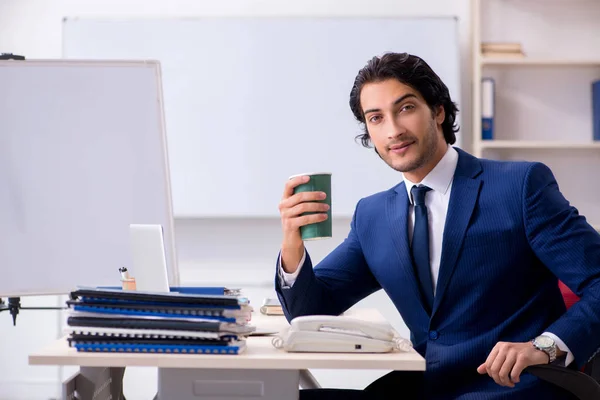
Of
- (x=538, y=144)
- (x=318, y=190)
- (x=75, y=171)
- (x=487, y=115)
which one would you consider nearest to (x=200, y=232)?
(x=75, y=171)

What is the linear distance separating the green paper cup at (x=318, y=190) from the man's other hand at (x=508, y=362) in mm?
419

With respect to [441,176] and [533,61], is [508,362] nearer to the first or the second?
[441,176]

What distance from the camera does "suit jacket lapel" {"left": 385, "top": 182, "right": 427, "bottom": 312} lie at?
1.75m

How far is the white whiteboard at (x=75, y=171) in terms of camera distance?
8.26 ft

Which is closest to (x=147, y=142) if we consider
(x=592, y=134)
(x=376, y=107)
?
(x=376, y=107)

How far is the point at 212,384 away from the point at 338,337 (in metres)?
0.26

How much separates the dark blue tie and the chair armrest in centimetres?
32

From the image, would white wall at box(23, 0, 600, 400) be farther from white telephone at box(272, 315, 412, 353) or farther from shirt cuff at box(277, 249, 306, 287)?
white telephone at box(272, 315, 412, 353)

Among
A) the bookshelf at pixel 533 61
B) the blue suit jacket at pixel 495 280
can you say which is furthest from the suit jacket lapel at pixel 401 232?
the bookshelf at pixel 533 61

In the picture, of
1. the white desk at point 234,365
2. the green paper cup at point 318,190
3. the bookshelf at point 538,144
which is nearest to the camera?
the white desk at point 234,365

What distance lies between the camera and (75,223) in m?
2.54

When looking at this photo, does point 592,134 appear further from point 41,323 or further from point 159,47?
point 41,323

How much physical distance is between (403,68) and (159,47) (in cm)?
220

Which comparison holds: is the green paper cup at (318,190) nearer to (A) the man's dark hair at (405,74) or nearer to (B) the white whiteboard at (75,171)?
(A) the man's dark hair at (405,74)
